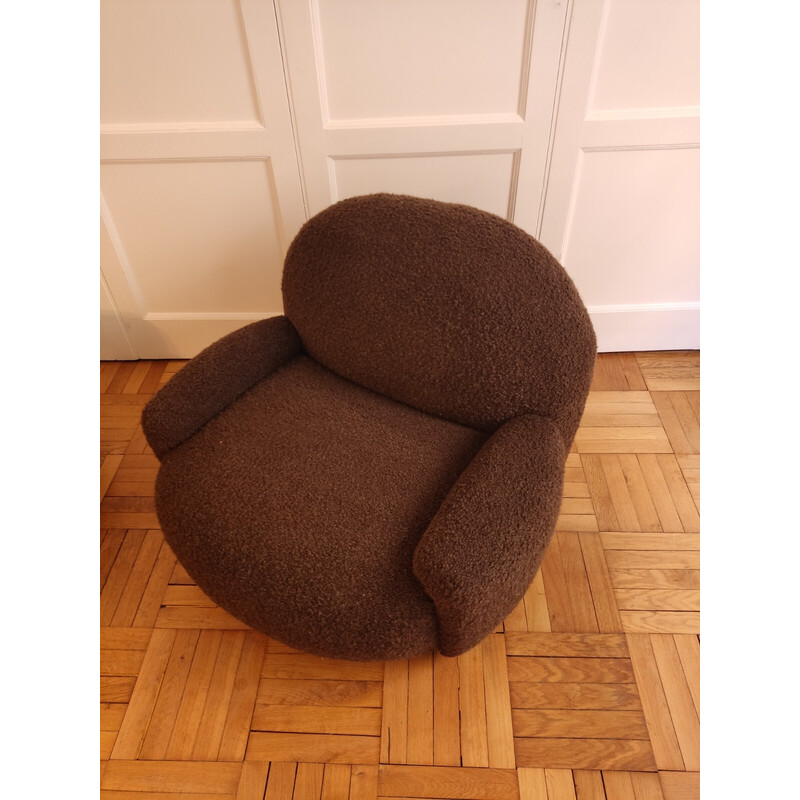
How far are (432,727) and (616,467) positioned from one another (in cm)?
91

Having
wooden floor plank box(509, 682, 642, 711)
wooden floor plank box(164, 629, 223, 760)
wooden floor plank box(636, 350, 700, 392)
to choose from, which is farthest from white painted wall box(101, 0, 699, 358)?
wooden floor plank box(509, 682, 642, 711)

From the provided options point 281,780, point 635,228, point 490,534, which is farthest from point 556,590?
point 635,228

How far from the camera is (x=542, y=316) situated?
1208 mm

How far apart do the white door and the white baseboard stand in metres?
1.09

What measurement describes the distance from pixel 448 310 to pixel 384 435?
315 millimetres

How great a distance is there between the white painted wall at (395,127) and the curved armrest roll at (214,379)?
0.46 meters

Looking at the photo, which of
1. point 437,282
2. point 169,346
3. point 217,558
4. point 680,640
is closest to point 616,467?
point 680,640

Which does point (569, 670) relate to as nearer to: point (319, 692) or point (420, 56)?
point (319, 692)

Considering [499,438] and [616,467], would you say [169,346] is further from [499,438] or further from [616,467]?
[616,467]

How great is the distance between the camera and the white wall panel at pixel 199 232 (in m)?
1.66

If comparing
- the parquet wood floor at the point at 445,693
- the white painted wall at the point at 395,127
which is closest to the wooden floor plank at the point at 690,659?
the parquet wood floor at the point at 445,693

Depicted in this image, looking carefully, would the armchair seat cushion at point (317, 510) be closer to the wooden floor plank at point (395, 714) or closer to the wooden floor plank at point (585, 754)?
the wooden floor plank at point (395, 714)

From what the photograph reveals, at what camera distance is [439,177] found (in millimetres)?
1630

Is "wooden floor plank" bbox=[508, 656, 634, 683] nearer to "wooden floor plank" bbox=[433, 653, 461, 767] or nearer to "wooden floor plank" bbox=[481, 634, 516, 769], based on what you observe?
"wooden floor plank" bbox=[481, 634, 516, 769]
